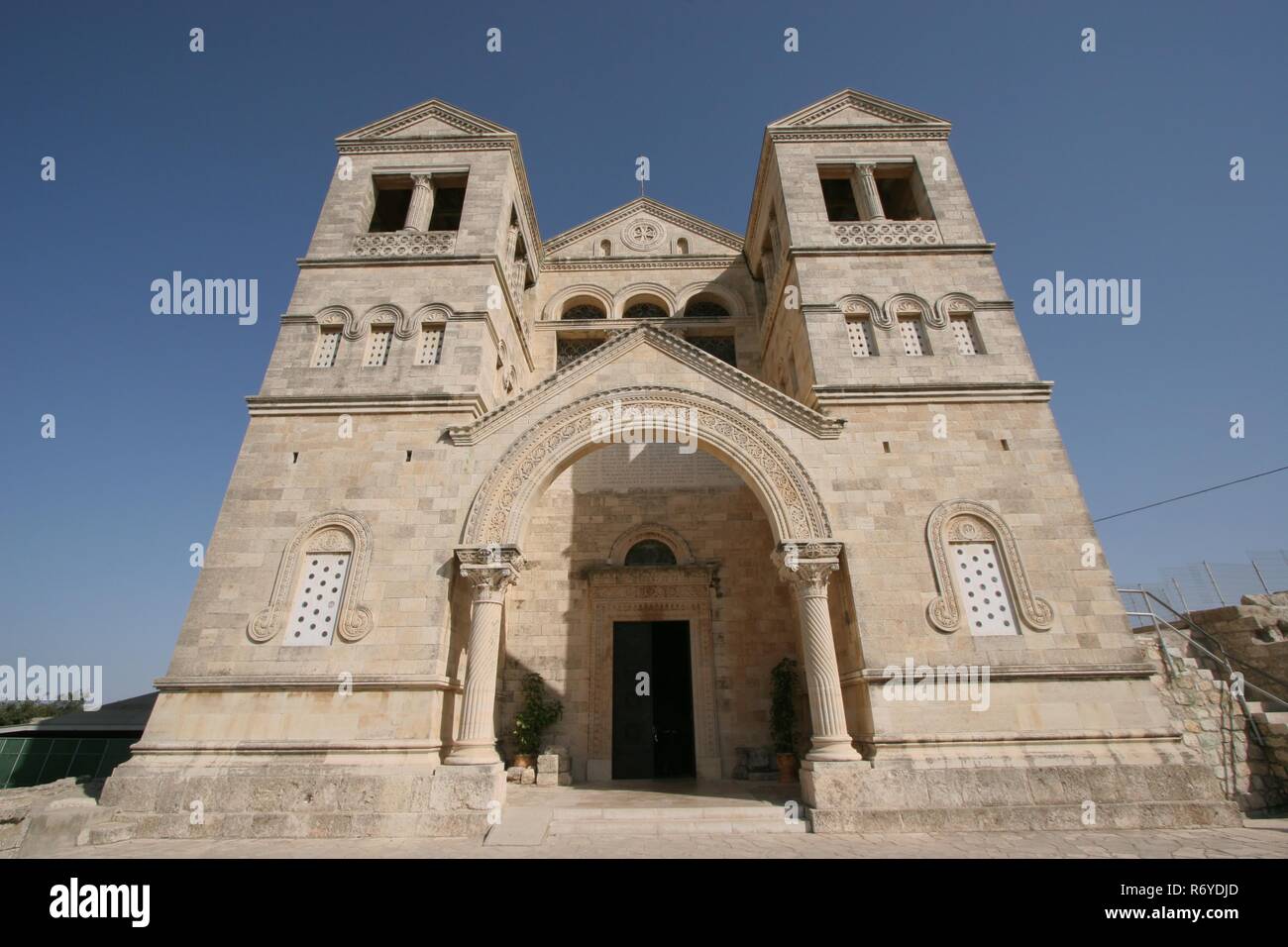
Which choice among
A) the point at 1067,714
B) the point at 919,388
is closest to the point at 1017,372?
the point at 919,388

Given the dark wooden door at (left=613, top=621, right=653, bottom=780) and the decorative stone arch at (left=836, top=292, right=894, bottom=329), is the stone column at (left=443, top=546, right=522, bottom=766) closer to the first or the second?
the dark wooden door at (left=613, top=621, right=653, bottom=780)

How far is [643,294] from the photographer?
18250mm

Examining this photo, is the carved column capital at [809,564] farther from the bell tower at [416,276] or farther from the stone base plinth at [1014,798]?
the bell tower at [416,276]

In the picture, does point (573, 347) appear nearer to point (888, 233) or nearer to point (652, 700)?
point (888, 233)

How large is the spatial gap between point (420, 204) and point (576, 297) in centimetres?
540

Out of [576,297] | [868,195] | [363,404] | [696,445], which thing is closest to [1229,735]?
[696,445]

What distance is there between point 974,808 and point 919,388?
737 centimetres

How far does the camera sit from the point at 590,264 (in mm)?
18672

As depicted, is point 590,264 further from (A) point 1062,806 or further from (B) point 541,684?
(A) point 1062,806

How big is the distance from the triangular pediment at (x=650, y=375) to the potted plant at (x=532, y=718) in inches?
228

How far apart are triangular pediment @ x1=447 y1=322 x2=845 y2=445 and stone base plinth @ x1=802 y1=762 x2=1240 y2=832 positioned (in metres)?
5.86

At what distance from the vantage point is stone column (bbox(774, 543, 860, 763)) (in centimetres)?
859

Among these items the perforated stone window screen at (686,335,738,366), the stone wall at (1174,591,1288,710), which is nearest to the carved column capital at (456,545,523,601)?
the perforated stone window screen at (686,335,738,366)

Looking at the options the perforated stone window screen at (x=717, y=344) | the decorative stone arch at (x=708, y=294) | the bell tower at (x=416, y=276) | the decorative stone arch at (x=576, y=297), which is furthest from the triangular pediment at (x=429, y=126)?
the perforated stone window screen at (x=717, y=344)
